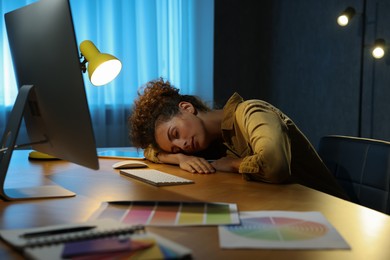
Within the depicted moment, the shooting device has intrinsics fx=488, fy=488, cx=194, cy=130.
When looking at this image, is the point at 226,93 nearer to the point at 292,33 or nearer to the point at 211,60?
the point at 211,60

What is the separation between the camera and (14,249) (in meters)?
0.72

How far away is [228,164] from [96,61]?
0.53m

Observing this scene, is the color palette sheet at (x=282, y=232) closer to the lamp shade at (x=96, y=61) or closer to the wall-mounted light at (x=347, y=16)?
the lamp shade at (x=96, y=61)

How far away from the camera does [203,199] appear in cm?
A: 107

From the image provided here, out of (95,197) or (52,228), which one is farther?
(95,197)

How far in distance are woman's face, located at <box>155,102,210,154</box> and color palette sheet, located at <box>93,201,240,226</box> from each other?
598 millimetres

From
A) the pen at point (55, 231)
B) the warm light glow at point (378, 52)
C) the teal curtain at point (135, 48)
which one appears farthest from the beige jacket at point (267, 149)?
the teal curtain at point (135, 48)

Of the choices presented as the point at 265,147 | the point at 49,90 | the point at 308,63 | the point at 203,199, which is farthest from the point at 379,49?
the point at 49,90

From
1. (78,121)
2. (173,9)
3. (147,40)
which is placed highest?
(173,9)

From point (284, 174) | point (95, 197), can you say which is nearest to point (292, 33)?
point (284, 174)

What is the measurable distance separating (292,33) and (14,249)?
3299 millimetres

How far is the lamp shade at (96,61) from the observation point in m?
1.54

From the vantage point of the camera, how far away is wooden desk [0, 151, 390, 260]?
70cm

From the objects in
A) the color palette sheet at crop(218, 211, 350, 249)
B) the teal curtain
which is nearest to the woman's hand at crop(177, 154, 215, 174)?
the color palette sheet at crop(218, 211, 350, 249)
